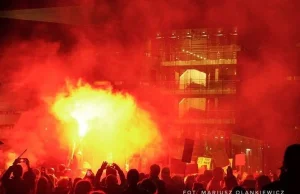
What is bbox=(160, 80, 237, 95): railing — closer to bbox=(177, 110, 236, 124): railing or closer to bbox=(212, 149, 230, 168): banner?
bbox=(177, 110, 236, 124): railing

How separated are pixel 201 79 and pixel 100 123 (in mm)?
7973

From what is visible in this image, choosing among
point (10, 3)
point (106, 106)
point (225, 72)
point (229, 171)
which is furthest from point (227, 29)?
point (229, 171)

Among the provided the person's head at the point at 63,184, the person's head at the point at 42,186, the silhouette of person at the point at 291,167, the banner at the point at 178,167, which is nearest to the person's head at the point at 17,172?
the person's head at the point at 42,186

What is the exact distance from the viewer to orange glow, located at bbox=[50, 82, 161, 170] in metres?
17.2

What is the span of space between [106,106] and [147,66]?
18.6 ft

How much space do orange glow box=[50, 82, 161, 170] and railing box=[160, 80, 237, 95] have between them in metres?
5.15

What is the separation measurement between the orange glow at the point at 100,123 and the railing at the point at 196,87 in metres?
5.15

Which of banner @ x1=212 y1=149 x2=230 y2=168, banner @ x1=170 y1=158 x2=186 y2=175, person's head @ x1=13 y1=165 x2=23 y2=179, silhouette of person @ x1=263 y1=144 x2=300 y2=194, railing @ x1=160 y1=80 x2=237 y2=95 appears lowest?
banner @ x1=212 y1=149 x2=230 y2=168

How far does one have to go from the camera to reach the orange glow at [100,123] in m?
17.2

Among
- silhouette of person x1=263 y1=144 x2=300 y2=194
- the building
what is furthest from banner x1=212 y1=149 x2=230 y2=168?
silhouette of person x1=263 y1=144 x2=300 y2=194

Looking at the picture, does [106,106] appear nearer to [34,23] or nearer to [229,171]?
[34,23]

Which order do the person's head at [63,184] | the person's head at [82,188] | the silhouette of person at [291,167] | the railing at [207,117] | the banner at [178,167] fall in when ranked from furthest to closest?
1. the railing at [207,117]
2. the banner at [178,167]
3. the person's head at [63,184]
4. the person's head at [82,188]
5. the silhouette of person at [291,167]

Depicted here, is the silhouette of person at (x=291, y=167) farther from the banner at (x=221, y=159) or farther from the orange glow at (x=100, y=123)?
the orange glow at (x=100, y=123)

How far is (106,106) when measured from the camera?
17938 millimetres
